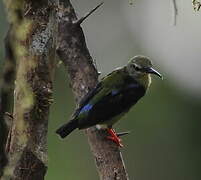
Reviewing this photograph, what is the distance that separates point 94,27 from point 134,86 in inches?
490

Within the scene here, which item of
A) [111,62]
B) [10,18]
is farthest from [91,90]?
[111,62]

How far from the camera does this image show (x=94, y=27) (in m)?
20.1

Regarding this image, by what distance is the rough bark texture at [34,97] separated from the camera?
4496 millimetres

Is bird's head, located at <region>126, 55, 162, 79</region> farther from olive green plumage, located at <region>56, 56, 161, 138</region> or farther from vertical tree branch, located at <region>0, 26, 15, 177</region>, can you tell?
vertical tree branch, located at <region>0, 26, 15, 177</region>

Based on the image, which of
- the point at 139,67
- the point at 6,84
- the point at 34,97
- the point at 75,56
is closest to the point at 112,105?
the point at 139,67

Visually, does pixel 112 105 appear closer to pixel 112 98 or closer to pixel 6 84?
pixel 112 98

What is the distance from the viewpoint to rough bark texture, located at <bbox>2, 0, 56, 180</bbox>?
14.8ft

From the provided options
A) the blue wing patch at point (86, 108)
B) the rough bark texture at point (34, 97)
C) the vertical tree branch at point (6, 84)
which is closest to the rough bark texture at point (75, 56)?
the blue wing patch at point (86, 108)

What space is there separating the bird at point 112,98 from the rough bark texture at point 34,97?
1.67m

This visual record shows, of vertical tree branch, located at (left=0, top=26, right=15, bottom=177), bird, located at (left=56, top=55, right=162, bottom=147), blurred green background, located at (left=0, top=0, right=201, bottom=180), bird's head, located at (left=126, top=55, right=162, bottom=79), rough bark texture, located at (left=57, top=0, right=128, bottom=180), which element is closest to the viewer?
vertical tree branch, located at (left=0, top=26, right=15, bottom=177)

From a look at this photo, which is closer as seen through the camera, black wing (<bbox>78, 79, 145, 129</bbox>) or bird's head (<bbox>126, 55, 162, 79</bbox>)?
black wing (<bbox>78, 79, 145, 129</bbox>)

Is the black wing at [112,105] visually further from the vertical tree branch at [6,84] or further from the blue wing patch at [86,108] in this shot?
the vertical tree branch at [6,84]

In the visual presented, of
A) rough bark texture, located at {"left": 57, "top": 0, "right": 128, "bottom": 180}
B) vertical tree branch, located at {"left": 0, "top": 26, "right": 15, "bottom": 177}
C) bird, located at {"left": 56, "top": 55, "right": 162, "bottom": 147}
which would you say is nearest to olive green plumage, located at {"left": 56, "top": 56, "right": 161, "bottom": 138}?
bird, located at {"left": 56, "top": 55, "right": 162, "bottom": 147}

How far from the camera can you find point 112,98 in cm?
742
